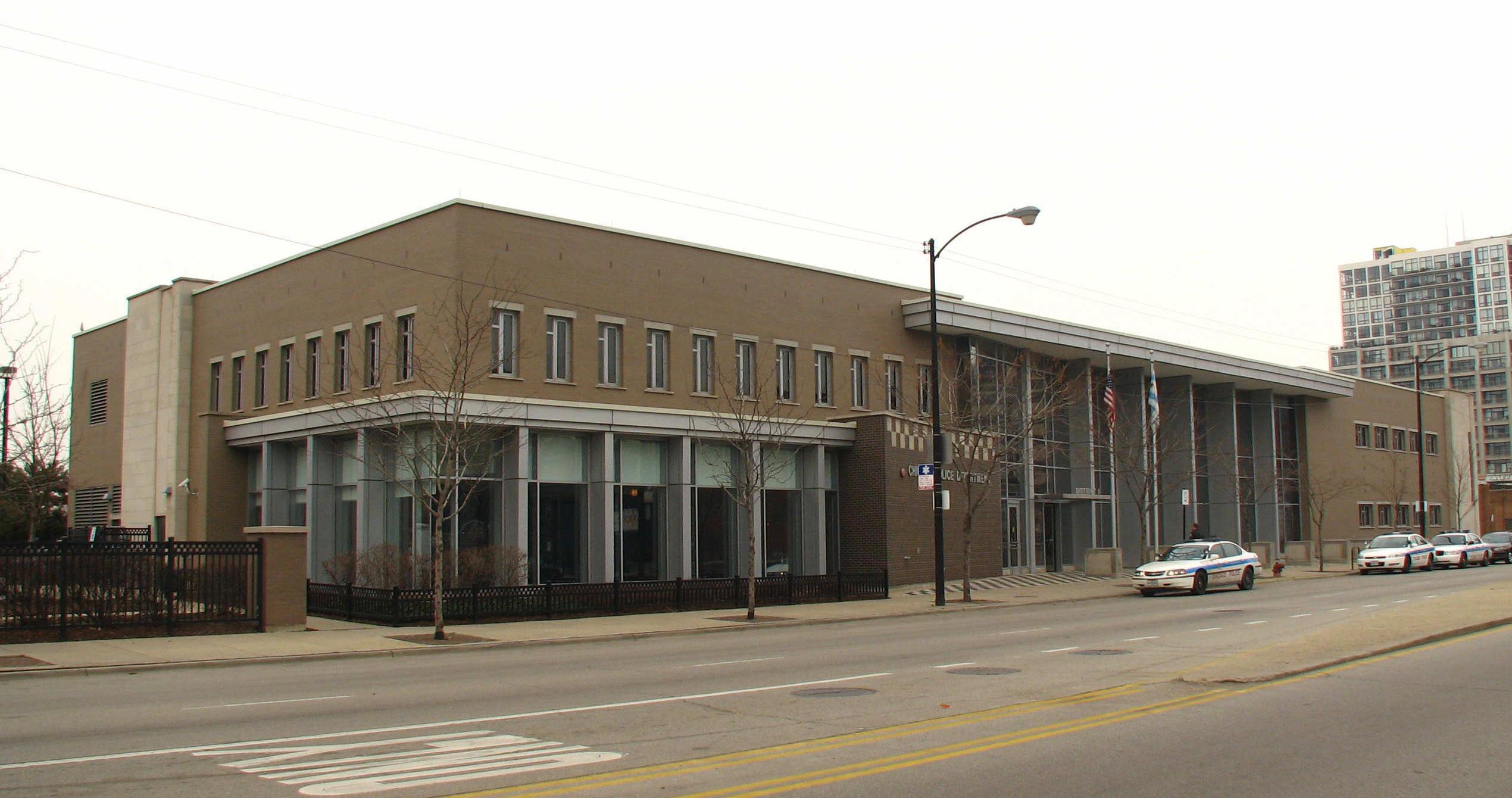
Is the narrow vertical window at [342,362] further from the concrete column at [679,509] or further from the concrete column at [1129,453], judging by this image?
the concrete column at [1129,453]

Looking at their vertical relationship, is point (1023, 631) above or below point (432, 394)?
below

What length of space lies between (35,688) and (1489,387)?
190 meters

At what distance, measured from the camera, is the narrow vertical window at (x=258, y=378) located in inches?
1512

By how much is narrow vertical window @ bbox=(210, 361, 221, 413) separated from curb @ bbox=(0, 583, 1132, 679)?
20680 mm

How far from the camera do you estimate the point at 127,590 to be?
2112 cm

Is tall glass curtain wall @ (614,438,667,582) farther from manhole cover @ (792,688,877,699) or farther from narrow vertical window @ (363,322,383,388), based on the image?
manhole cover @ (792,688,877,699)

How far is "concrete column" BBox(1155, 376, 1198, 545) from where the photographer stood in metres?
55.1

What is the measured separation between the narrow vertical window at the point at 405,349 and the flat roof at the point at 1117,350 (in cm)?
1775

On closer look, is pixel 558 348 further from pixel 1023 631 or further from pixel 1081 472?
pixel 1081 472

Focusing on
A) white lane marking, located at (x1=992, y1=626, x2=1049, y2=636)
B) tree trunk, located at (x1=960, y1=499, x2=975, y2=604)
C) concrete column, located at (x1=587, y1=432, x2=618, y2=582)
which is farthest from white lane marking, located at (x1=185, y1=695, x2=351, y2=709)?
tree trunk, located at (x1=960, y1=499, x2=975, y2=604)

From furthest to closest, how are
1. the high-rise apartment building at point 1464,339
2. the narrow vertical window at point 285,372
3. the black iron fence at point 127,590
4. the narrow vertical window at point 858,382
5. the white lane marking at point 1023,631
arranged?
the high-rise apartment building at point 1464,339 → the narrow vertical window at point 858,382 → the narrow vertical window at point 285,372 → the white lane marking at point 1023,631 → the black iron fence at point 127,590

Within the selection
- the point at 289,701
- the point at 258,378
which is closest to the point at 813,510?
the point at 258,378

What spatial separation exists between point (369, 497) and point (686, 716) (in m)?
21.5

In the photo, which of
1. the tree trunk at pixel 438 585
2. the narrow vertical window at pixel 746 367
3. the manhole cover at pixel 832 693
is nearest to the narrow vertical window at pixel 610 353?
the narrow vertical window at pixel 746 367
